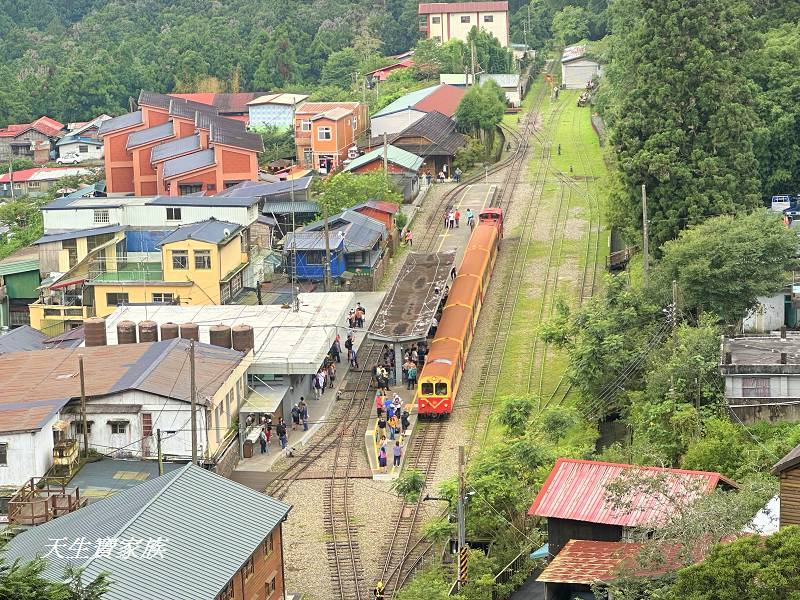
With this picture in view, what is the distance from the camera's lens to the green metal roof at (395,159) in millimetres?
66438

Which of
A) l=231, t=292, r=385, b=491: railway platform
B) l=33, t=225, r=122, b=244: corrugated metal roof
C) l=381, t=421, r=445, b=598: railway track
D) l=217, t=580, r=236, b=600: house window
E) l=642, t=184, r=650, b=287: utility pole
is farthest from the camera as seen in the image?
l=33, t=225, r=122, b=244: corrugated metal roof

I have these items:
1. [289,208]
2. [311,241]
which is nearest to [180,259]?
[311,241]

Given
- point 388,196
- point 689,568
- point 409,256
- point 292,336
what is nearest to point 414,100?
point 388,196

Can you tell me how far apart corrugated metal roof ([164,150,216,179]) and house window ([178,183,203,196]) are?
62 centimetres

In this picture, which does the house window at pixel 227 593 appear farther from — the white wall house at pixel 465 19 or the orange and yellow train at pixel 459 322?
the white wall house at pixel 465 19

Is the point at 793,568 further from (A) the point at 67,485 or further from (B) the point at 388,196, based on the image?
(B) the point at 388,196

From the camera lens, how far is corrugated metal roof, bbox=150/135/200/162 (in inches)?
2670

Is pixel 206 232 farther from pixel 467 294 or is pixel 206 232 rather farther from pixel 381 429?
pixel 381 429

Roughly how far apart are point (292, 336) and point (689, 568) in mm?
23059

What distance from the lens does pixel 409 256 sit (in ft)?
172

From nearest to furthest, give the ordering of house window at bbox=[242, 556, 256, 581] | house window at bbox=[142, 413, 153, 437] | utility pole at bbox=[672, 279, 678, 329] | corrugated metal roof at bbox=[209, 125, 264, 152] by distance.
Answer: house window at bbox=[242, 556, 256, 581]
house window at bbox=[142, 413, 153, 437]
utility pole at bbox=[672, 279, 678, 329]
corrugated metal roof at bbox=[209, 125, 264, 152]

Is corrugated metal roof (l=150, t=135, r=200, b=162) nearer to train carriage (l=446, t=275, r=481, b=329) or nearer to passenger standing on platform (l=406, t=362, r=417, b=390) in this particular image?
train carriage (l=446, t=275, r=481, b=329)

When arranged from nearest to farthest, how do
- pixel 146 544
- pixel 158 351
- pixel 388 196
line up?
pixel 146 544 → pixel 158 351 → pixel 388 196

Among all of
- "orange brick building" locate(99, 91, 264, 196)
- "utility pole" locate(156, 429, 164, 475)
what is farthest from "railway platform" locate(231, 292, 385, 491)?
"orange brick building" locate(99, 91, 264, 196)
